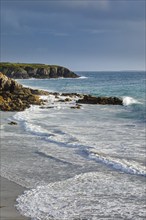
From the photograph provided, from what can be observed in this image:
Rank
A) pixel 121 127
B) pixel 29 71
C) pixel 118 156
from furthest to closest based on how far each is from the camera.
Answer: pixel 29 71 → pixel 121 127 → pixel 118 156

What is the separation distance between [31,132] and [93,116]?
12.3m

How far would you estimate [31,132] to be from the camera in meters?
26.6

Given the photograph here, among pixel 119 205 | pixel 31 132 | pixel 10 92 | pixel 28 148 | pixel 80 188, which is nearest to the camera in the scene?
pixel 119 205

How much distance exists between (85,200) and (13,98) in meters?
39.0

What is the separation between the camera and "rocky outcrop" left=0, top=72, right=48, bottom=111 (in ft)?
144

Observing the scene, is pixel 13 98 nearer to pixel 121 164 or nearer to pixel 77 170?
pixel 121 164

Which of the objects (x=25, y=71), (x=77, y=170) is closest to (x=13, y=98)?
(x=77, y=170)

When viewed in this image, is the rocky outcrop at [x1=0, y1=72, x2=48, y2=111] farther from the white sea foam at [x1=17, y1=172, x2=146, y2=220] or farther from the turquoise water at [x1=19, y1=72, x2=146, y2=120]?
the white sea foam at [x1=17, y1=172, x2=146, y2=220]

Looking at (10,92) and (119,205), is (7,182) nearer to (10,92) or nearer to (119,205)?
(119,205)

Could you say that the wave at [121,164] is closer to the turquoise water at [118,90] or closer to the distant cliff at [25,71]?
the turquoise water at [118,90]

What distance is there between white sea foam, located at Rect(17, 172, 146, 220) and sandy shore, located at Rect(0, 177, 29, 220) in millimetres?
226

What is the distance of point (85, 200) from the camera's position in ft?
40.6

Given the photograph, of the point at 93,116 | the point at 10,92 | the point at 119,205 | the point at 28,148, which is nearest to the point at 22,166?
the point at 28,148

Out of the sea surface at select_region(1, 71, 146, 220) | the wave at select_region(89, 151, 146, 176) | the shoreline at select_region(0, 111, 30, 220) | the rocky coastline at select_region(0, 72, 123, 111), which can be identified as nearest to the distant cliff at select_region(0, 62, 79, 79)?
the rocky coastline at select_region(0, 72, 123, 111)
